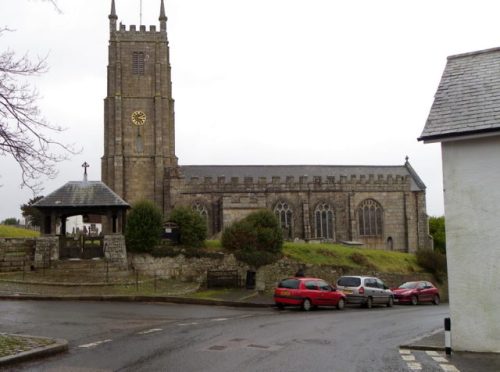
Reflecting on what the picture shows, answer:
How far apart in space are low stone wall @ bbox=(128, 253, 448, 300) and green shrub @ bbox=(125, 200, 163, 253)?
1.72 ft

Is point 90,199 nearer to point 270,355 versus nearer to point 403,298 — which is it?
point 403,298

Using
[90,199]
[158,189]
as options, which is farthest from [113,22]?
[90,199]

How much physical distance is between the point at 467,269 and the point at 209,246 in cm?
2618

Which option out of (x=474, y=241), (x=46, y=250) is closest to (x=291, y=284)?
(x=474, y=241)

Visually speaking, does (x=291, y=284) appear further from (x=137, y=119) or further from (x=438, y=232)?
(x=438, y=232)

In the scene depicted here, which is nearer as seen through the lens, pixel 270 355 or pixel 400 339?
pixel 270 355

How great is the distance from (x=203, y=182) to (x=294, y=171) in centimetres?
1117

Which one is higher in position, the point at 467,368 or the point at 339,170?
the point at 339,170

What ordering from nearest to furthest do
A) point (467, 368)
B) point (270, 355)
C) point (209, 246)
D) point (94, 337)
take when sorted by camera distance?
point (467, 368), point (270, 355), point (94, 337), point (209, 246)

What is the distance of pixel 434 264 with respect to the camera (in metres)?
47.2

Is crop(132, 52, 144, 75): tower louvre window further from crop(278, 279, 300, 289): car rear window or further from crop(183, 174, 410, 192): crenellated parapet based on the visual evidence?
crop(278, 279, 300, 289): car rear window

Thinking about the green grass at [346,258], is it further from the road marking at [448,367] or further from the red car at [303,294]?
the road marking at [448,367]

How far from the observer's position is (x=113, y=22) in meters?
60.2

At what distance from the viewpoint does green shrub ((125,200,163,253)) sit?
33500 mm
